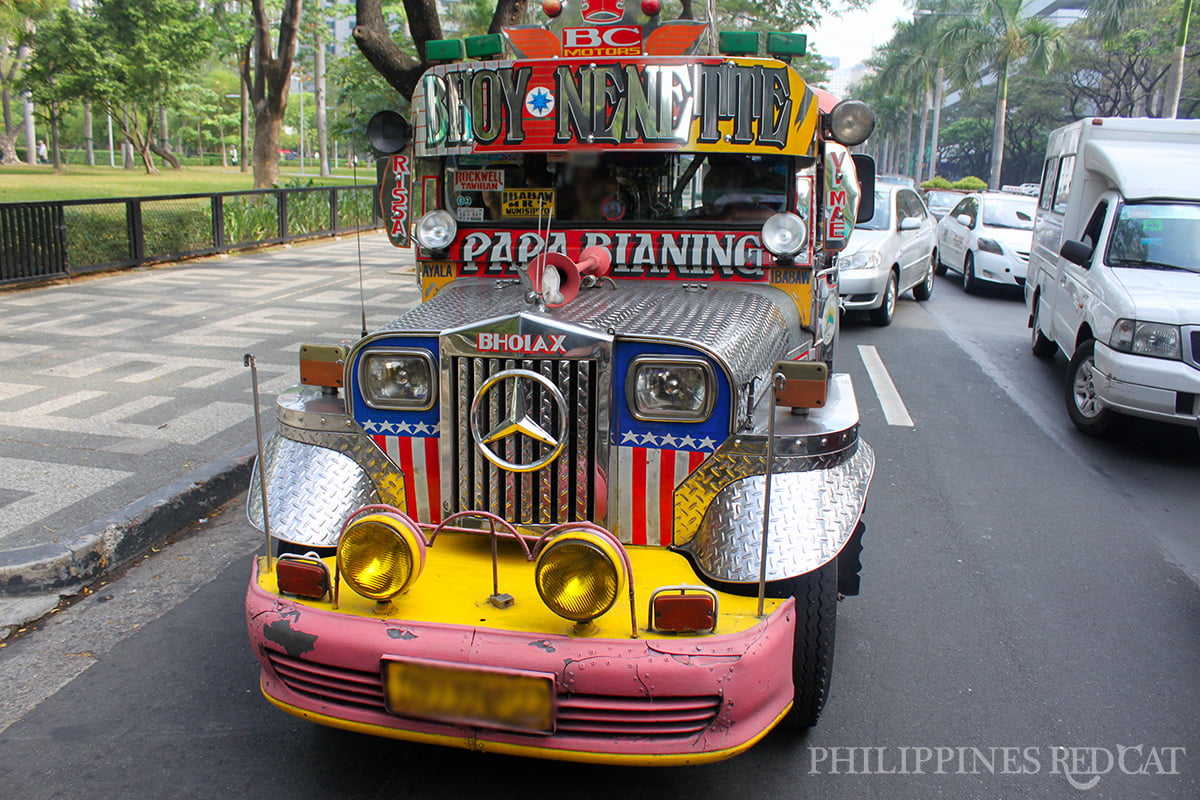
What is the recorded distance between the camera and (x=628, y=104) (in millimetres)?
4312

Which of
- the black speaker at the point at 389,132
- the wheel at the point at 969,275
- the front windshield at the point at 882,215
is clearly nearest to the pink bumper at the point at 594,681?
the black speaker at the point at 389,132

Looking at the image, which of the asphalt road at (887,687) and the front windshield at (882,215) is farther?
the front windshield at (882,215)

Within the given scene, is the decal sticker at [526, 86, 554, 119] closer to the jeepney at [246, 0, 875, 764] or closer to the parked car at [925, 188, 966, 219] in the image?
the jeepney at [246, 0, 875, 764]

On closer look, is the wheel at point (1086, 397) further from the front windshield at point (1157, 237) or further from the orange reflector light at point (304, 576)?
the orange reflector light at point (304, 576)

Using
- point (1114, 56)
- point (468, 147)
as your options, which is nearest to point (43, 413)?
point (468, 147)

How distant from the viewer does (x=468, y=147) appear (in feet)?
14.9

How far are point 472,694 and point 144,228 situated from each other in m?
14.0

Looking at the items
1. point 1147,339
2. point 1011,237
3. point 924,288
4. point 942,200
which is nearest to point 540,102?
point 1147,339

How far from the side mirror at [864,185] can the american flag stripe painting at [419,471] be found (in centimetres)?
344

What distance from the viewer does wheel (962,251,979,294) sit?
50.4 feet

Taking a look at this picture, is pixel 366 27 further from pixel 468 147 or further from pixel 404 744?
pixel 404 744

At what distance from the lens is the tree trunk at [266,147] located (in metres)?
21.3

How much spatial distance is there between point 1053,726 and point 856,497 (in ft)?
4.07

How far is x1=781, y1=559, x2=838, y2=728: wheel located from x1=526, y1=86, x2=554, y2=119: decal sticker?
2503 millimetres
